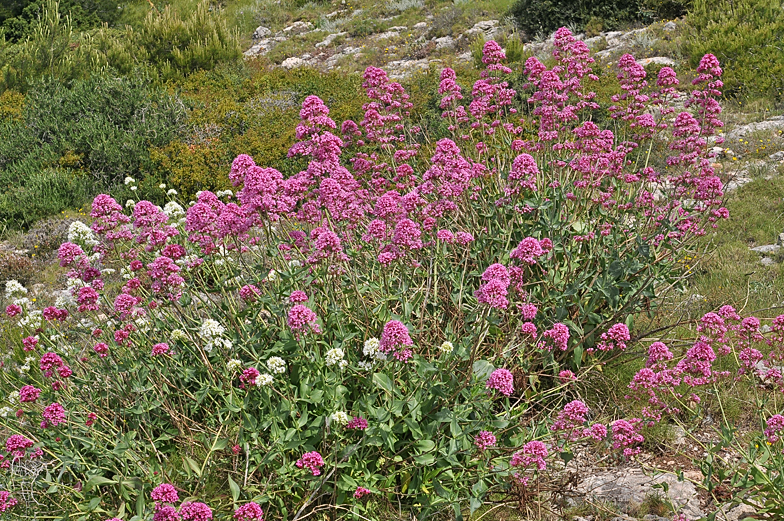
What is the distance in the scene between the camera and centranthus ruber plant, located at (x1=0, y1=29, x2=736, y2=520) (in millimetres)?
3652

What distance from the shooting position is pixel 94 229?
4.36 meters

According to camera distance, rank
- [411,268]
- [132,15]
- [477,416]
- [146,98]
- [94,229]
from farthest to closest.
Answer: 1. [132,15]
2. [146,98]
3. [411,268]
4. [94,229]
5. [477,416]

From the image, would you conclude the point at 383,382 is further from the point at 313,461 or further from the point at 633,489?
the point at 633,489

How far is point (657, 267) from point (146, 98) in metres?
10.2

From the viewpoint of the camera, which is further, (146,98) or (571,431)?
(146,98)

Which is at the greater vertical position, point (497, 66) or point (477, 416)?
point (497, 66)

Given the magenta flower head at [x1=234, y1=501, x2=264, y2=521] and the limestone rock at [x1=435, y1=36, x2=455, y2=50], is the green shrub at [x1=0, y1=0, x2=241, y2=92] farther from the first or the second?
the magenta flower head at [x1=234, y1=501, x2=264, y2=521]

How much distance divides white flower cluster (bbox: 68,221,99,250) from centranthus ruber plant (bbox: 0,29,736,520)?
0.03 m

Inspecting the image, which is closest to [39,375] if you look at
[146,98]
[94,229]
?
[94,229]

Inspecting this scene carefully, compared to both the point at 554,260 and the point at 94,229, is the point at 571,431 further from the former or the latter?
the point at 94,229

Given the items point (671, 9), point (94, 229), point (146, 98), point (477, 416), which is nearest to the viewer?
point (477, 416)

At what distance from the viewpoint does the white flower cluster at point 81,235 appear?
4.32 m

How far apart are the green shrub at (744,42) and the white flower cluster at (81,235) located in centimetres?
1070

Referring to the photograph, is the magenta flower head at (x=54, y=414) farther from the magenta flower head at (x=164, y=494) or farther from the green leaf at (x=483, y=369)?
the green leaf at (x=483, y=369)
